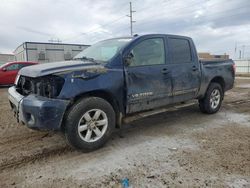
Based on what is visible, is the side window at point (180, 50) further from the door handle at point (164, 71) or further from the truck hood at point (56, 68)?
the truck hood at point (56, 68)

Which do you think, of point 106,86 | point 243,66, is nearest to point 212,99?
point 106,86

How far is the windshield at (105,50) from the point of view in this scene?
3.93 meters

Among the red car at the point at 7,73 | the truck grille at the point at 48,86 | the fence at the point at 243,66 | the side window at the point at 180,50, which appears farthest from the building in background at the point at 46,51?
the truck grille at the point at 48,86

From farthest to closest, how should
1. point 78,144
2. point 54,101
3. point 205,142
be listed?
point 205,142 → point 78,144 → point 54,101

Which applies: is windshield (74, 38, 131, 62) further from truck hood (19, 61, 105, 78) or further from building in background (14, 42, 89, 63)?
building in background (14, 42, 89, 63)

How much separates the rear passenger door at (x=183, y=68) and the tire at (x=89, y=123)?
66.7 inches

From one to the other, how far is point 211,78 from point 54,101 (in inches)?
156

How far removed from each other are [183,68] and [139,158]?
230 centimetres

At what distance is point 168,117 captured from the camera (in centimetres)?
557

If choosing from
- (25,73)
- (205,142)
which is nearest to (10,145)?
(25,73)

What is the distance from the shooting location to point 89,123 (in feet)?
11.3

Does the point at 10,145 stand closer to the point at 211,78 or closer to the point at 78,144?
the point at 78,144

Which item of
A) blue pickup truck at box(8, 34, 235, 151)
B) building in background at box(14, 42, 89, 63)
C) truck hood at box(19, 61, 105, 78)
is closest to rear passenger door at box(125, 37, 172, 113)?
blue pickup truck at box(8, 34, 235, 151)

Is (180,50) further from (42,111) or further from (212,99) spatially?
(42,111)
